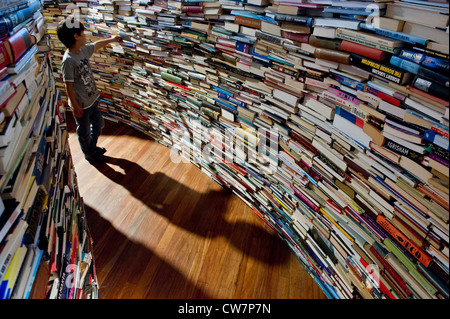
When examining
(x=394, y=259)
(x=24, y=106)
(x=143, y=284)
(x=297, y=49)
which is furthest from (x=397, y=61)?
(x=143, y=284)

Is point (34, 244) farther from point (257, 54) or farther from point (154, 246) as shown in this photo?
point (257, 54)

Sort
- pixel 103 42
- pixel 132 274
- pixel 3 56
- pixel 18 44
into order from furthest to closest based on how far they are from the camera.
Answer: pixel 103 42, pixel 132 274, pixel 18 44, pixel 3 56

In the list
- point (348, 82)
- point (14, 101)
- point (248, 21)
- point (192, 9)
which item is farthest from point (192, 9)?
point (14, 101)

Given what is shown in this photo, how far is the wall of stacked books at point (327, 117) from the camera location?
Result: 3.56 ft

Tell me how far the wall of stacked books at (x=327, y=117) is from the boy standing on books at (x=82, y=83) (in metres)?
0.51

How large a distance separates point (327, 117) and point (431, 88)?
1.67 ft

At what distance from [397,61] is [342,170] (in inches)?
22.1

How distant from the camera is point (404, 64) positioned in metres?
1.08

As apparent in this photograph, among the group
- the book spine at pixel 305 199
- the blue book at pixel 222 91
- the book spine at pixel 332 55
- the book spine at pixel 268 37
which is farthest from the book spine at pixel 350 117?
the blue book at pixel 222 91

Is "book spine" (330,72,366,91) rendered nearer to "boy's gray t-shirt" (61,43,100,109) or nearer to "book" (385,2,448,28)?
"book" (385,2,448,28)

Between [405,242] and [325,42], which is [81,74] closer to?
[325,42]

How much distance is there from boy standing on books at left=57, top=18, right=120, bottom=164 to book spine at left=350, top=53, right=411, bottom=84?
2.06 metres

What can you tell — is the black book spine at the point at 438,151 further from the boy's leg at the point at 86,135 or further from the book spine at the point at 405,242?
the boy's leg at the point at 86,135

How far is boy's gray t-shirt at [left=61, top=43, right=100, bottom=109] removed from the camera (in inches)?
93.0
